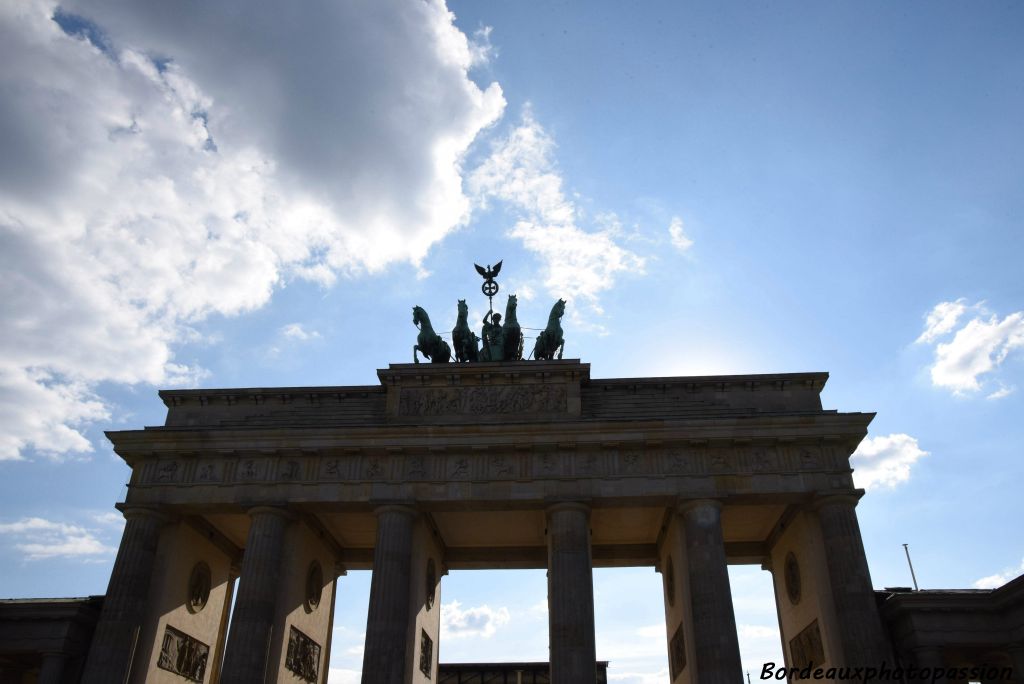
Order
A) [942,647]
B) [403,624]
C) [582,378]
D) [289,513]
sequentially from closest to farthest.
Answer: [942,647]
[403,624]
[289,513]
[582,378]

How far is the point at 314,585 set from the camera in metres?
32.8

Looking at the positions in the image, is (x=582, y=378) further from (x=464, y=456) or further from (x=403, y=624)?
(x=403, y=624)

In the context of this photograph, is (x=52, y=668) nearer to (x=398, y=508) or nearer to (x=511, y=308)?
(x=398, y=508)

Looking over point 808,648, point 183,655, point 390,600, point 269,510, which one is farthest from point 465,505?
point 808,648

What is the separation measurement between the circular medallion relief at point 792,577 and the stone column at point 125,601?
82.5ft

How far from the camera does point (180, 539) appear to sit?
30.5m

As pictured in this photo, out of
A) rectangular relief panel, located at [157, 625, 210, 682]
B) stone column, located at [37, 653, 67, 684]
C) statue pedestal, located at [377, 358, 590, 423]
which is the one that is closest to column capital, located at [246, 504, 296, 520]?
statue pedestal, located at [377, 358, 590, 423]

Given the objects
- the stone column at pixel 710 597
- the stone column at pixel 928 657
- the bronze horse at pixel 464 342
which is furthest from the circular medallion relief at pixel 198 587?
the stone column at pixel 928 657

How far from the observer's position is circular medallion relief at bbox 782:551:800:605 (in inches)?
1206

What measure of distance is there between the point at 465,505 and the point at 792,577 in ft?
45.4

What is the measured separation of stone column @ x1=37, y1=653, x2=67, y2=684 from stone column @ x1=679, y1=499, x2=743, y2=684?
2208 centimetres

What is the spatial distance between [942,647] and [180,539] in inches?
1110

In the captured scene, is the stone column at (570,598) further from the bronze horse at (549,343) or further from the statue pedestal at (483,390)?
the bronze horse at (549,343)

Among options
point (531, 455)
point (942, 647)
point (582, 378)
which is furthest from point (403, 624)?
point (942, 647)
